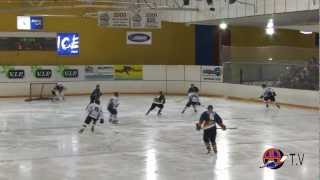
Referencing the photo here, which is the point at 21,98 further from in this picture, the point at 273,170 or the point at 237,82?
the point at 273,170

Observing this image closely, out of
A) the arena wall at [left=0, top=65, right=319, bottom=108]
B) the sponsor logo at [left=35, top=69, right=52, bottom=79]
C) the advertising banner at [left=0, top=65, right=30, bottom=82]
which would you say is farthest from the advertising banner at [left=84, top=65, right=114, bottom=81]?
the advertising banner at [left=0, top=65, right=30, bottom=82]

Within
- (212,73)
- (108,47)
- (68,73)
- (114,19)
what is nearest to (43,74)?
(68,73)

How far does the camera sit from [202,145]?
14.2 m

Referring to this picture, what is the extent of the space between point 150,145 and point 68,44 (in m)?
17.4

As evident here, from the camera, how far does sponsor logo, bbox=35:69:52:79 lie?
96.9 ft

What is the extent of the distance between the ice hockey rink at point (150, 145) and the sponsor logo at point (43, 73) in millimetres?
6529

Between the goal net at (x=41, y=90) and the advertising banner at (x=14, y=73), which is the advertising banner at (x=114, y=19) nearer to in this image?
the goal net at (x=41, y=90)

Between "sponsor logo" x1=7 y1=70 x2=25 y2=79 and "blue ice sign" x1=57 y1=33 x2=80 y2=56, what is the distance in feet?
7.62

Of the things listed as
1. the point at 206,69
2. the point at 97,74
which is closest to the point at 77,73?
the point at 97,74

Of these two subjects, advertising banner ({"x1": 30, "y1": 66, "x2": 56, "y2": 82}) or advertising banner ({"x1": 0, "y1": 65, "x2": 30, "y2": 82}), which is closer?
advertising banner ({"x1": 0, "y1": 65, "x2": 30, "y2": 82})

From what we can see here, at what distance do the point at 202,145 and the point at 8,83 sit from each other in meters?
17.4

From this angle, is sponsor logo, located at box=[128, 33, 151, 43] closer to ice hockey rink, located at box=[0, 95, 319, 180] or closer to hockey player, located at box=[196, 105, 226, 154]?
ice hockey rink, located at box=[0, 95, 319, 180]
